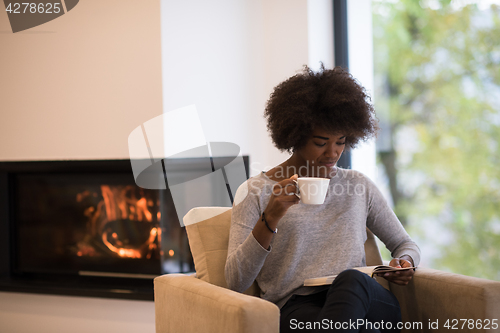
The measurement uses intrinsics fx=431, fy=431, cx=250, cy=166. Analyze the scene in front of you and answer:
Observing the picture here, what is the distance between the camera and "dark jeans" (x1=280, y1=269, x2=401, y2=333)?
3.57 ft

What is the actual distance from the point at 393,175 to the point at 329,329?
74.7 inches

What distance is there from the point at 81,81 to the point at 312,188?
1.64 meters

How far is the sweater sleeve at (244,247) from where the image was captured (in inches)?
49.6

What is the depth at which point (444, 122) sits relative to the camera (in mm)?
2623

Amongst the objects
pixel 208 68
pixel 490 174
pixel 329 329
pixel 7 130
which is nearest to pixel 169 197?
pixel 208 68

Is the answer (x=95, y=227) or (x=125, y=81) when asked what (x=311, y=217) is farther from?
(x=95, y=227)

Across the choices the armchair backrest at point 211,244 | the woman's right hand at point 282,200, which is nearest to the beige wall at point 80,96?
the armchair backrest at point 211,244

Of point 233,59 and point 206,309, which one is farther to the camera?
point 233,59

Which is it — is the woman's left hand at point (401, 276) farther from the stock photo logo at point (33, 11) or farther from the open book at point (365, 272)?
the stock photo logo at point (33, 11)

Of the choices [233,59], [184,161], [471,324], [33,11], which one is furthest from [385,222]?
[33,11]

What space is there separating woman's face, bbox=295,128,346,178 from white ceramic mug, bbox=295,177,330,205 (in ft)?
0.78

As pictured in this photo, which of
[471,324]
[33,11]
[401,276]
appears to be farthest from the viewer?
[33,11]

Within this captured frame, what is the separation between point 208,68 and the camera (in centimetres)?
233

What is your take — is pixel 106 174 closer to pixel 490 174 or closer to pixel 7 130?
pixel 7 130
